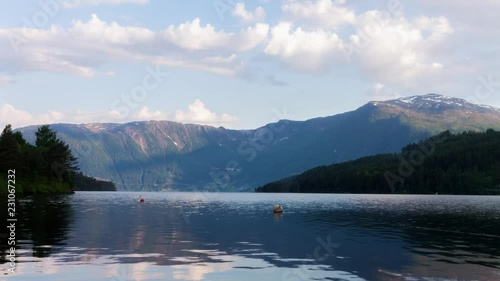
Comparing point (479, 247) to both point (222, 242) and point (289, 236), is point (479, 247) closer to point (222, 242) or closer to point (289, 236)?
point (289, 236)

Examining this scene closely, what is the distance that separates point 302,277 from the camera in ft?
123

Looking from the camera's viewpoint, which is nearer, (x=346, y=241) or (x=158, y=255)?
(x=158, y=255)

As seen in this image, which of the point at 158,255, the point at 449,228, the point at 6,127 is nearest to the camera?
the point at 158,255

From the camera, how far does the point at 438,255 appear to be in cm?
5025

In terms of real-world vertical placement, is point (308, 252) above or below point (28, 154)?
below

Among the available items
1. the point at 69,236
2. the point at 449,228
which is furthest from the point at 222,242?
the point at 449,228

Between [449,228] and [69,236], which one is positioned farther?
[449,228]

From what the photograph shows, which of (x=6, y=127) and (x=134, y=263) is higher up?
(x=6, y=127)

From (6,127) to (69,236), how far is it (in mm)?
143640

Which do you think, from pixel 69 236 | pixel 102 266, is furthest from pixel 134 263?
pixel 69 236

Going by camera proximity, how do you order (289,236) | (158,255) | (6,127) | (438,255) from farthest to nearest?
(6,127) < (289,236) < (438,255) < (158,255)

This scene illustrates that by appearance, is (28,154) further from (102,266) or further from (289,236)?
(102,266)

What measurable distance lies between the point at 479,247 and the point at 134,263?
125 ft

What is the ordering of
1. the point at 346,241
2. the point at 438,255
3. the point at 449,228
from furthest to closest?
the point at 449,228, the point at 346,241, the point at 438,255
